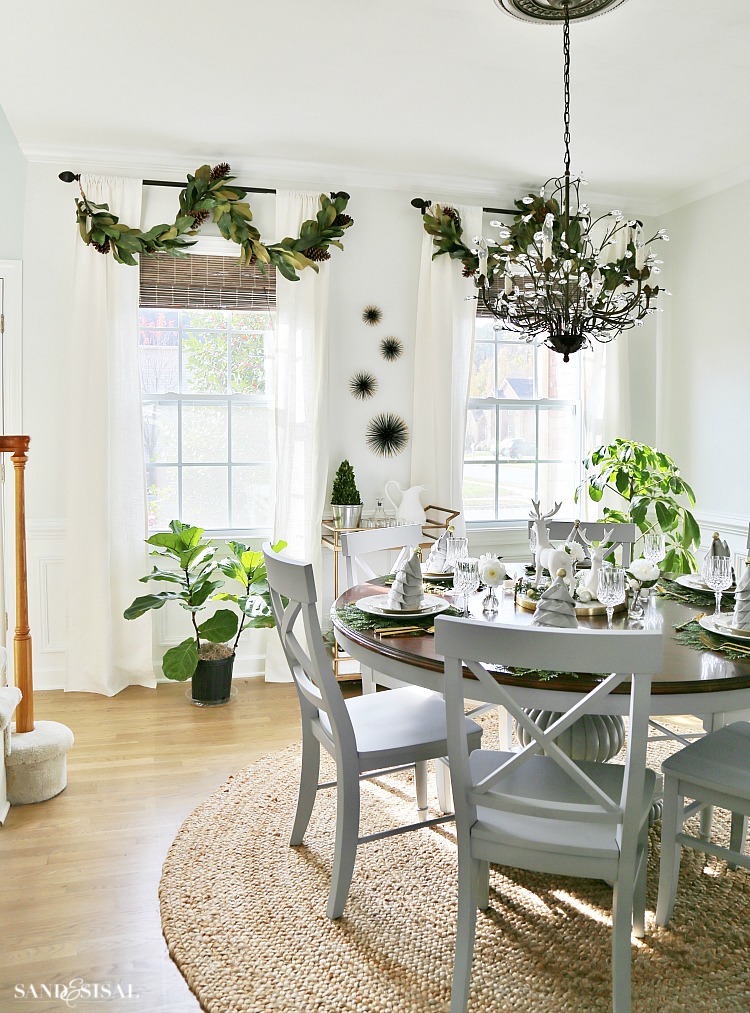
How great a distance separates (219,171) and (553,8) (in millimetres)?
2035

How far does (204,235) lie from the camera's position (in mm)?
4410

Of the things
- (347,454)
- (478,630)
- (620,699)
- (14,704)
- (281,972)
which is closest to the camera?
(478,630)

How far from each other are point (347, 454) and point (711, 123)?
8.01 feet

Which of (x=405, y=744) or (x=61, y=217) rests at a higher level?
(x=61, y=217)

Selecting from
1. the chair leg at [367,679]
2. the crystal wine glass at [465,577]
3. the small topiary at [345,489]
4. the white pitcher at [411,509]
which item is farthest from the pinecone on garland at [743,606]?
the small topiary at [345,489]

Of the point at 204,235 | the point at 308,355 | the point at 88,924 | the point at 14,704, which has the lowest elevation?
the point at 88,924

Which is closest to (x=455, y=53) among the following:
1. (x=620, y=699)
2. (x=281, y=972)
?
(x=620, y=699)

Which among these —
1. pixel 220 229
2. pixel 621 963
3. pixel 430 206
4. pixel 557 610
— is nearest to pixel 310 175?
pixel 220 229

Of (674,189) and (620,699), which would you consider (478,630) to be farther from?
(674,189)

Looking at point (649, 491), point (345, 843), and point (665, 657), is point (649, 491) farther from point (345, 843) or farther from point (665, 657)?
point (345, 843)

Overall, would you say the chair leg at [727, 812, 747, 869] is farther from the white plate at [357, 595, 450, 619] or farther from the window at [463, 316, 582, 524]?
the window at [463, 316, 582, 524]

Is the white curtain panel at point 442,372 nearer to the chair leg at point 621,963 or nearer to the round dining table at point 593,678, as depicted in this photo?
the round dining table at point 593,678

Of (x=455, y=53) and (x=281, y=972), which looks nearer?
(x=281, y=972)

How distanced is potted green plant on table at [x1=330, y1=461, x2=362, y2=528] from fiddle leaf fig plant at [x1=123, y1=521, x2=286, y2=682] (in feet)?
1.17
